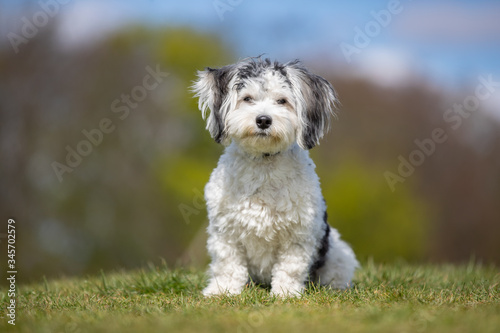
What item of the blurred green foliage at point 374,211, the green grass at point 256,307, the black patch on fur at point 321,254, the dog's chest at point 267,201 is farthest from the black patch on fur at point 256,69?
the blurred green foliage at point 374,211

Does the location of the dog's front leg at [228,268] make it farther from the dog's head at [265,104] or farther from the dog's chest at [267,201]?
the dog's head at [265,104]

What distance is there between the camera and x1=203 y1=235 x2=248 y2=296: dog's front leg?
15.9ft

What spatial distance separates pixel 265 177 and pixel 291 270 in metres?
0.81

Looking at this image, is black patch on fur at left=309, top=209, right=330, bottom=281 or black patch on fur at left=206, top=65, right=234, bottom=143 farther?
black patch on fur at left=309, top=209, right=330, bottom=281

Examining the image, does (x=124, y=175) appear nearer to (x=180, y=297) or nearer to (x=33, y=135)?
(x=33, y=135)

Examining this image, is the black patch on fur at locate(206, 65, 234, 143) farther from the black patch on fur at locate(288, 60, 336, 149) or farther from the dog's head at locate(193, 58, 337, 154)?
the black patch on fur at locate(288, 60, 336, 149)

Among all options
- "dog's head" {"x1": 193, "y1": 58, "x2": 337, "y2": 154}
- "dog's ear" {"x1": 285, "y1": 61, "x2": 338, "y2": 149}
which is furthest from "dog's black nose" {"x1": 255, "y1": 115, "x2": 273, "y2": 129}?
"dog's ear" {"x1": 285, "y1": 61, "x2": 338, "y2": 149}

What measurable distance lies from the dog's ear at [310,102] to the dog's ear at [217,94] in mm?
523

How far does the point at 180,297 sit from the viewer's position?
4699mm

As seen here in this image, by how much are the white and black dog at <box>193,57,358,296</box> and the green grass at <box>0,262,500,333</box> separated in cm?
35

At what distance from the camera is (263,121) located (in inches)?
178

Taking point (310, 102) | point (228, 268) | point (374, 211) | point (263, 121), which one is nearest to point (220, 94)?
point (263, 121)

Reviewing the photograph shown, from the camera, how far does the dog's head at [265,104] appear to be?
4582 mm

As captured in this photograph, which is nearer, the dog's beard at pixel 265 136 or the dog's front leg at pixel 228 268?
the dog's beard at pixel 265 136
